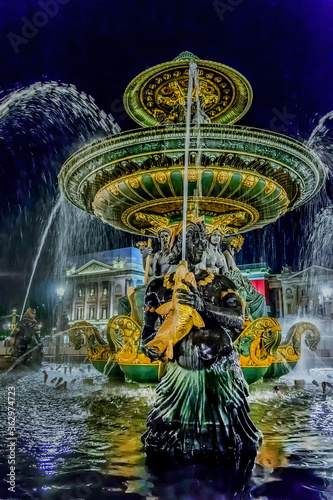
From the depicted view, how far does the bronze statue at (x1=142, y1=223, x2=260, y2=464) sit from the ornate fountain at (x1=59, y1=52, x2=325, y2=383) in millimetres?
2194

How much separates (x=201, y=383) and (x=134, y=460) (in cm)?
82

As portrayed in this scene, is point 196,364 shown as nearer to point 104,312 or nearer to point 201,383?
point 201,383

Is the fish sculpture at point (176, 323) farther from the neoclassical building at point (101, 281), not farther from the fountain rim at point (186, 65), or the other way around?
the neoclassical building at point (101, 281)

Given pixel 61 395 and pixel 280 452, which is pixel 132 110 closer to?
pixel 61 395

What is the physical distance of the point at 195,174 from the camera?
6898mm

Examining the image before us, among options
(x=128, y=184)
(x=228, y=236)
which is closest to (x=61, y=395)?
(x=128, y=184)

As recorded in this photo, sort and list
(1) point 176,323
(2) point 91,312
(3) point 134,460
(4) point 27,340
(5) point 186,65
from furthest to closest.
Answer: (2) point 91,312
(4) point 27,340
(5) point 186,65
(1) point 176,323
(3) point 134,460

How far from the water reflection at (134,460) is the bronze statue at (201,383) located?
0.77ft

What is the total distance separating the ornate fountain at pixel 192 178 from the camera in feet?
21.2

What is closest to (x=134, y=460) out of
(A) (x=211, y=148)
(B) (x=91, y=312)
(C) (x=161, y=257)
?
(A) (x=211, y=148)

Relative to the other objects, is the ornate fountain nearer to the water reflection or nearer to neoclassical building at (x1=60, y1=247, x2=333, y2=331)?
the water reflection

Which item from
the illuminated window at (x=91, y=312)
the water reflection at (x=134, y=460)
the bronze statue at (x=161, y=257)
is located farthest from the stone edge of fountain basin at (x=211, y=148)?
the illuminated window at (x=91, y=312)

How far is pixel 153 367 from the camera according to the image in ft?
23.0

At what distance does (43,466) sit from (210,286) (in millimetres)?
1933
